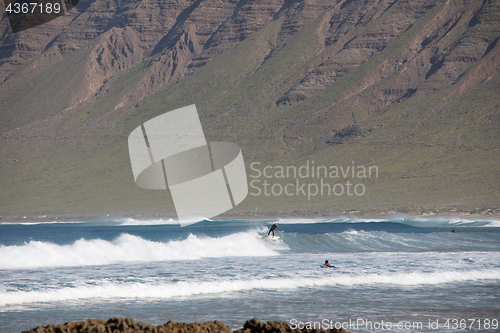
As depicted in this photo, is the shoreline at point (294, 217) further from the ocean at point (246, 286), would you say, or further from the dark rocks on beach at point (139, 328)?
the dark rocks on beach at point (139, 328)

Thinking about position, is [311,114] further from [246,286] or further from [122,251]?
[246,286]

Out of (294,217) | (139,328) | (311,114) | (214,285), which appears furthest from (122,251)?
(311,114)

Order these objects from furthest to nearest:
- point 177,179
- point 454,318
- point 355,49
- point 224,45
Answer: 1. point 224,45
2. point 355,49
3. point 177,179
4. point 454,318

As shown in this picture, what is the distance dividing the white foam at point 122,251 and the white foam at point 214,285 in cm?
1014

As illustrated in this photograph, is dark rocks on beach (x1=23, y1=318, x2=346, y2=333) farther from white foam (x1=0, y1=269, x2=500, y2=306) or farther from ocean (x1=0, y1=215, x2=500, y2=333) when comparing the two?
white foam (x1=0, y1=269, x2=500, y2=306)

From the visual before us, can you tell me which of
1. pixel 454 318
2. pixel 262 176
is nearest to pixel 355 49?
pixel 262 176

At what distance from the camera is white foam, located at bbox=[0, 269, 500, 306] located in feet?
65.1

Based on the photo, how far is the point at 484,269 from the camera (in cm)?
2667

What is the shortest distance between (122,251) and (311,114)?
4804 inches

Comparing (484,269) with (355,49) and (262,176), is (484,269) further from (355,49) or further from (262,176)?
(355,49)

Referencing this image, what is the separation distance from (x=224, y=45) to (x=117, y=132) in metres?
62.8

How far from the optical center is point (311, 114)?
497 ft

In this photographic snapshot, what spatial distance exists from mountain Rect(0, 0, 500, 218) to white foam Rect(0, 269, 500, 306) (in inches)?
3204

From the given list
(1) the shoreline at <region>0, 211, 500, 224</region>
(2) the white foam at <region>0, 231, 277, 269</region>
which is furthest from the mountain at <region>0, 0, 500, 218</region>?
(2) the white foam at <region>0, 231, 277, 269</region>
